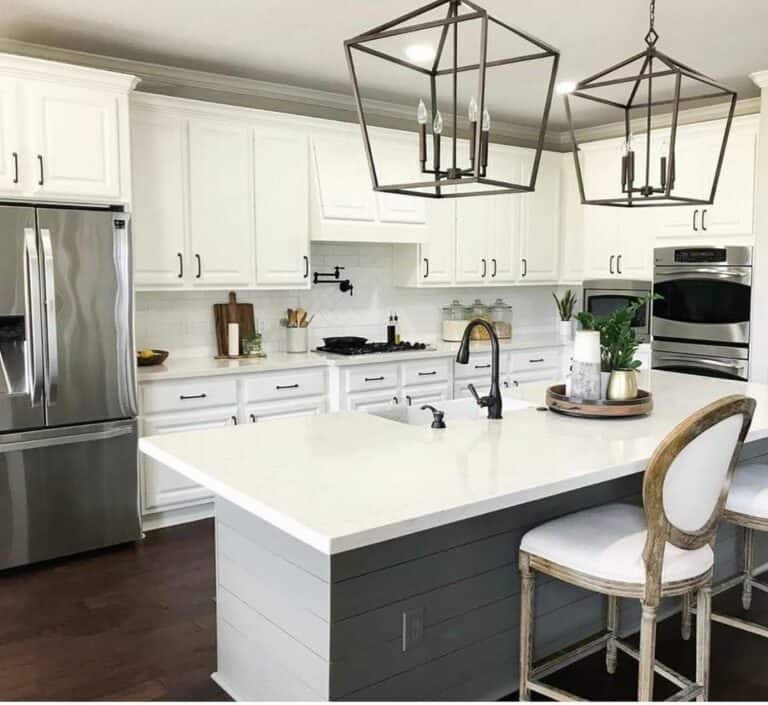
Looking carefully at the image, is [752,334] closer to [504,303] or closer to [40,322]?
[504,303]

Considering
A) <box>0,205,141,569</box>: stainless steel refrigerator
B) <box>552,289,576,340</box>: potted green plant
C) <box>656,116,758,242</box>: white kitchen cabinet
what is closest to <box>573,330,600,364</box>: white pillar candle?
<box>0,205,141,569</box>: stainless steel refrigerator

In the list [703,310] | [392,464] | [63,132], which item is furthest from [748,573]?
[63,132]

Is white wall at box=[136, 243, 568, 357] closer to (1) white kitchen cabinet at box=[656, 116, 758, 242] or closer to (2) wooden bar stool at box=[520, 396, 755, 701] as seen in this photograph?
(1) white kitchen cabinet at box=[656, 116, 758, 242]

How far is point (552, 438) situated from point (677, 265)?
10.5 ft

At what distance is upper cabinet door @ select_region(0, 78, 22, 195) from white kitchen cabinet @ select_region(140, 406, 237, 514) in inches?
53.1

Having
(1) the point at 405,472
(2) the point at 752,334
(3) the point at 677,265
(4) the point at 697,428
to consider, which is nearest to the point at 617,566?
(4) the point at 697,428

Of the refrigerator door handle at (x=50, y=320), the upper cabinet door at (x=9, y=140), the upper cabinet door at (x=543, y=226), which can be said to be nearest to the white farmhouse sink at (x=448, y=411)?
the refrigerator door handle at (x=50, y=320)

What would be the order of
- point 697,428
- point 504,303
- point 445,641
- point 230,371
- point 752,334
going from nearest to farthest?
point 697,428
point 445,641
point 230,371
point 752,334
point 504,303

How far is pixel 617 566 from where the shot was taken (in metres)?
2.12

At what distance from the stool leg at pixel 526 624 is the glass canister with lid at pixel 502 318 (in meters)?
3.94

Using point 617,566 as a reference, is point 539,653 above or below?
below

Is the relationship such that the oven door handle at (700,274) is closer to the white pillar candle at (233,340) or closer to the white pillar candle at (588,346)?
the white pillar candle at (588,346)

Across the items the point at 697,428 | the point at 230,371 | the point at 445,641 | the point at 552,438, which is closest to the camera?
the point at 697,428

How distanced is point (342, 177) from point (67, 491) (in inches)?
101
